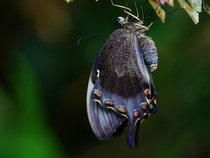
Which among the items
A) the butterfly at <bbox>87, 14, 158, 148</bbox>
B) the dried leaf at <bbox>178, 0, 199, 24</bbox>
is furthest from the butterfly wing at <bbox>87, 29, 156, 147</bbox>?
the dried leaf at <bbox>178, 0, 199, 24</bbox>

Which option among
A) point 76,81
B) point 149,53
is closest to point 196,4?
point 149,53

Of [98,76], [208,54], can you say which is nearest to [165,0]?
[98,76]

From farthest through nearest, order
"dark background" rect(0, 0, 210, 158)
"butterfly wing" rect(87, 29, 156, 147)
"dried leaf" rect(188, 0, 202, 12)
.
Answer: "dark background" rect(0, 0, 210, 158), "butterfly wing" rect(87, 29, 156, 147), "dried leaf" rect(188, 0, 202, 12)

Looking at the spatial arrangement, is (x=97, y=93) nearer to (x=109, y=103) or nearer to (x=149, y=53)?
(x=109, y=103)

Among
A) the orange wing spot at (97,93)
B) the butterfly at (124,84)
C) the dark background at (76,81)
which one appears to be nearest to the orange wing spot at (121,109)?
the butterfly at (124,84)

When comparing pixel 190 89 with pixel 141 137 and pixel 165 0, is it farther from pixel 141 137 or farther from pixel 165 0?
pixel 165 0

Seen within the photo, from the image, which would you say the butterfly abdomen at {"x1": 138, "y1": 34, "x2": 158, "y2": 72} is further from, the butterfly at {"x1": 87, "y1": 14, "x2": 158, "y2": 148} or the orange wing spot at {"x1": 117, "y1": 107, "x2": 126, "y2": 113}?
the orange wing spot at {"x1": 117, "y1": 107, "x2": 126, "y2": 113}

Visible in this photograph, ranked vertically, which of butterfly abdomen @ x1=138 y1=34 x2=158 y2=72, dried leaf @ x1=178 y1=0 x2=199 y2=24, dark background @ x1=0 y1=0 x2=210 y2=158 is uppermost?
dried leaf @ x1=178 y1=0 x2=199 y2=24

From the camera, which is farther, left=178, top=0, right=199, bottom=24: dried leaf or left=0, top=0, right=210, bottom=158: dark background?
left=0, top=0, right=210, bottom=158: dark background

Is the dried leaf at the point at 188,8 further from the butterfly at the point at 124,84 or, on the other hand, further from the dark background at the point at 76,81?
the dark background at the point at 76,81
